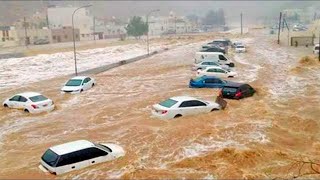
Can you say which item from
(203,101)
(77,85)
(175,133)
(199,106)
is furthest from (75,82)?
(175,133)

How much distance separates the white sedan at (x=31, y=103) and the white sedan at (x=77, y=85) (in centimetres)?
602

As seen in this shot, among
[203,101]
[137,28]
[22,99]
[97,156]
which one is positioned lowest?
[97,156]

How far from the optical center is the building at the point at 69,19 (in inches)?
6279

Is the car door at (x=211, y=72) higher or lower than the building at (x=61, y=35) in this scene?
lower

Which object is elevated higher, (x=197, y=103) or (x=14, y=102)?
(x=197, y=103)

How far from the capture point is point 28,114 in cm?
2580

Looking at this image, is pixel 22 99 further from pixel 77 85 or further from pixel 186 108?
pixel 186 108

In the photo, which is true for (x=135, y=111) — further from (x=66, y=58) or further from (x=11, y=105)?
(x=66, y=58)

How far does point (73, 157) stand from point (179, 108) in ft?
29.4

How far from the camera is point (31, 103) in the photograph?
26.0 meters

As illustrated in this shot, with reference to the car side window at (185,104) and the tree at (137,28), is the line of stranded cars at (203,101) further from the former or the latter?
the tree at (137,28)

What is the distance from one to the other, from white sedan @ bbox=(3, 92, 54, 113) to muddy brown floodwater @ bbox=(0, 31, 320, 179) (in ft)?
1.86

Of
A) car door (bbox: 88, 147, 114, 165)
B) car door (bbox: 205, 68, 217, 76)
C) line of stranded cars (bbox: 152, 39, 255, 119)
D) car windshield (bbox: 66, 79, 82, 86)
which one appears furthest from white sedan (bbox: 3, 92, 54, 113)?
car door (bbox: 205, 68, 217, 76)

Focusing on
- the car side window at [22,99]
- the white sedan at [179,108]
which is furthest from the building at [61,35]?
the white sedan at [179,108]
